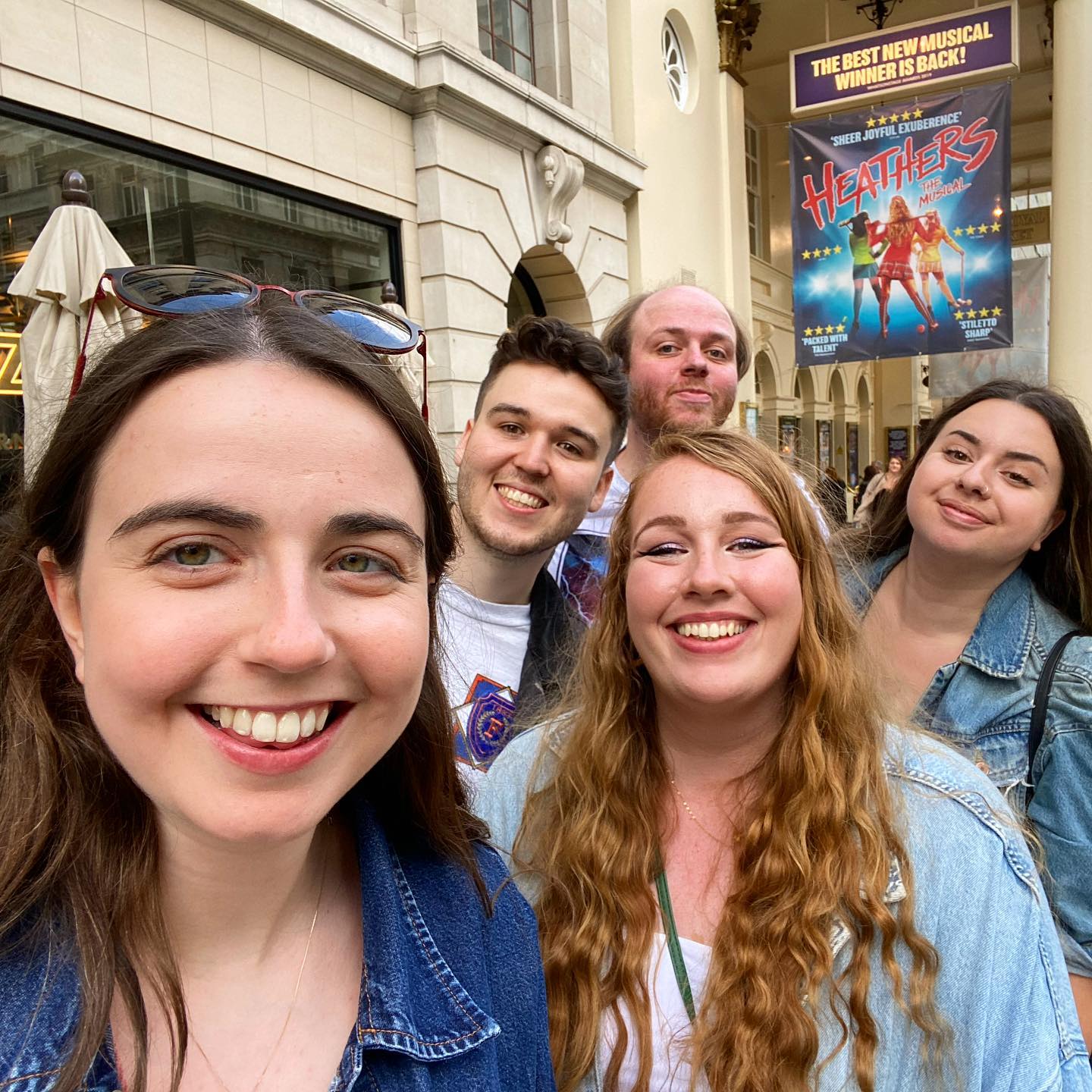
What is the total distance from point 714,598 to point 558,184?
28.0 feet

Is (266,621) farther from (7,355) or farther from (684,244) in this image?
(684,244)

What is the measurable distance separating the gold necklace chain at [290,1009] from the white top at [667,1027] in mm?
648

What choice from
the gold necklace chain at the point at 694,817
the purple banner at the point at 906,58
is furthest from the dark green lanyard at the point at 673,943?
the purple banner at the point at 906,58

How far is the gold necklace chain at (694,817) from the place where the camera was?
172 centimetres

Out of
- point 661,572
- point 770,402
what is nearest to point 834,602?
point 661,572

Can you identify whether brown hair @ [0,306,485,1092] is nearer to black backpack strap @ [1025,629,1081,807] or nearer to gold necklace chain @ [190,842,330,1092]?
gold necklace chain @ [190,842,330,1092]

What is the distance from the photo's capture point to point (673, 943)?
1590mm

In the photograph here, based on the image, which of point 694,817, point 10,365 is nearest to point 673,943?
point 694,817

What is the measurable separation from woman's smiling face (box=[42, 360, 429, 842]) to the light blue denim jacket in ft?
3.20

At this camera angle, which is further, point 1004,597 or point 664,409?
point 664,409

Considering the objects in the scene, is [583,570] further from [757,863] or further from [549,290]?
[549,290]

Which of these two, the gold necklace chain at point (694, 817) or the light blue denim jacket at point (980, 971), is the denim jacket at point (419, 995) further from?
the gold necklace chain at point (694, 817)

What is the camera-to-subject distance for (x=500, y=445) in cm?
266

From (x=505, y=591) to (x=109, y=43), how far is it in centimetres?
499
